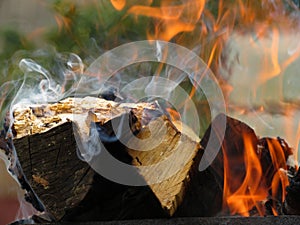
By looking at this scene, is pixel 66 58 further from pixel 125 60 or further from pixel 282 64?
pixel 282 64

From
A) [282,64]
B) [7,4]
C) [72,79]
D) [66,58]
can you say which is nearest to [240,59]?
[282,64]

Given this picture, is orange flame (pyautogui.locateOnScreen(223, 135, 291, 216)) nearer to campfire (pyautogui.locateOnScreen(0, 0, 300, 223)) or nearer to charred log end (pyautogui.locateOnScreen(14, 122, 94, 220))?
campfire (pyautogui.locateOnScreen(0, 0, 300, 223))

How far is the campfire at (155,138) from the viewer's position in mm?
992

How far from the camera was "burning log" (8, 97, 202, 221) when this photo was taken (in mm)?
988

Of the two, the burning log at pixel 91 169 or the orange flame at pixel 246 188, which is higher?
the burning log at pixel 91 169

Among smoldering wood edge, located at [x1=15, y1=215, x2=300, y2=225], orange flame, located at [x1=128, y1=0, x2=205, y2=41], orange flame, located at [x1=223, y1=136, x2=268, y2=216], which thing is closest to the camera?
smoldering wood edge, located at [x1=15, y1=215, x2=300, y2=225]

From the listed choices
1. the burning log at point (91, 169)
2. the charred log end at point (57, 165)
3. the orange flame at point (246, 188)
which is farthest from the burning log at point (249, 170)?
the charred log end at point (57, 165)

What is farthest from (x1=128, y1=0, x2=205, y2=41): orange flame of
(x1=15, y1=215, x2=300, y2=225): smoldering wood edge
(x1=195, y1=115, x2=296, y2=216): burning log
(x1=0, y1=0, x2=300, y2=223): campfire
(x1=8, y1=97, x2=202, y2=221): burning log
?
(x1=15, y1=215, x2=300, y2=225): smoldering wood edge

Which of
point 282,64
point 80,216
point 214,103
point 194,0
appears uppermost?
point 194,0

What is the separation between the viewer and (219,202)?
43.6 inches

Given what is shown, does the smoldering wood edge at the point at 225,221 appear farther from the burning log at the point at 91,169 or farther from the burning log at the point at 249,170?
the burning log at the point at 249,170

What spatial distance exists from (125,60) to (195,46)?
25 cm

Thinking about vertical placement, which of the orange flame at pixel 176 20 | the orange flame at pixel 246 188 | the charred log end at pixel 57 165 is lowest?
the orange flame at pixel 246 188

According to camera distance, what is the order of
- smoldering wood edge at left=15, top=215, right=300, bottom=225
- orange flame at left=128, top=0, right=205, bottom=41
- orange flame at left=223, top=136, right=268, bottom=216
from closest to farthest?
smoldering wood edge at left=15, top=215, right=300, bottom=225 < orange flame at left=223, top=136, right=268, bottom=216 < orange flame at left=128, top=0, right=205, bottom=41
